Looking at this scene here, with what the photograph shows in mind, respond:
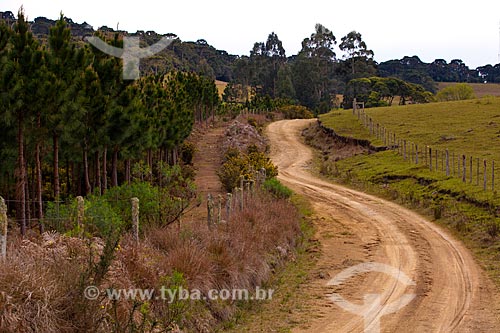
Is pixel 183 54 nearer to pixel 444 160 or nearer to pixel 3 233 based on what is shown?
pixel 444 160

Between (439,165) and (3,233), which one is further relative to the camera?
(439,165)

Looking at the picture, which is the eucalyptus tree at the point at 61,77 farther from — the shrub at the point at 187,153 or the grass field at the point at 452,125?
the shrub at the point at 187,153

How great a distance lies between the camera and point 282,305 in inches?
473

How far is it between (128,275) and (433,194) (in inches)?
783

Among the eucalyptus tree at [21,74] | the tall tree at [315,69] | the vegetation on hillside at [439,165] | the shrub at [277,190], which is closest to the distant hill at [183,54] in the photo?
the tall tree at [315,69]

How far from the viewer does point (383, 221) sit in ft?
73.4

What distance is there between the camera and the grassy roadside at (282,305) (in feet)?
34.3

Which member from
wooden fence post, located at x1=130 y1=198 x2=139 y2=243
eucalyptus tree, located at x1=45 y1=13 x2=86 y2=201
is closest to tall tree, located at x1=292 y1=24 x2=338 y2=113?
eucalyptus tree, located at x1=45 y1=13 x2=86 y2=201

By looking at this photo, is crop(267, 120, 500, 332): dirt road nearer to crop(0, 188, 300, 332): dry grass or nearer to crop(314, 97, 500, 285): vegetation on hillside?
crop(314, 97, 500, 285): vegetation on hillside

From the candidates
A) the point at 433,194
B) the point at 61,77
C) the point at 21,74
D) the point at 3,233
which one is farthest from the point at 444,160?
the point at 3,233

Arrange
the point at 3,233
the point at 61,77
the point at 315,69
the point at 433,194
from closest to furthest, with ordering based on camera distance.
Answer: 1. the point at 3,233
2. the point at 61,77
3. the point at 433,194
4. the point at 315,69

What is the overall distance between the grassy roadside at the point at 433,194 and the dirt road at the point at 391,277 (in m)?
0.64

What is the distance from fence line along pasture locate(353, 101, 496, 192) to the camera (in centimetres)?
2589

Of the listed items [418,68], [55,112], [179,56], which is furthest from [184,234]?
[418,68]
